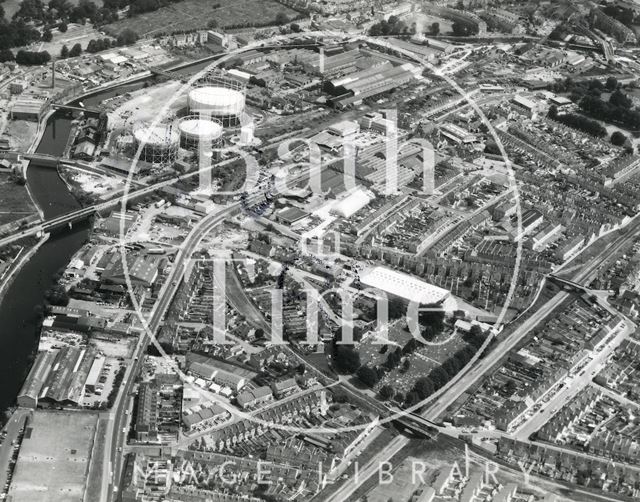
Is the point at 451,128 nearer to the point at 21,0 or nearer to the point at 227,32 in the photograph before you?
the point at 227,32

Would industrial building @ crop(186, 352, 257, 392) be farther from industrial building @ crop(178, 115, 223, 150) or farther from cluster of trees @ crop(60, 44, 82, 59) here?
cluster of trees @ crop(60, 44, 82, 59)

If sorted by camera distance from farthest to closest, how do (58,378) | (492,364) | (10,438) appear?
(492,364), (58,378), (10,438)

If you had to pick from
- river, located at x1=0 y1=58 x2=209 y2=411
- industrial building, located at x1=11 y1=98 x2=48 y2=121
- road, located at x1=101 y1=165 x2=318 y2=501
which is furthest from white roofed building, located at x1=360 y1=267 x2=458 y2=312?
industrial building, located at x1=11 y1=98 x2=48 y2=121

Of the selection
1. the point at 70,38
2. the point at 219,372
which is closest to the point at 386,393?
the point at 219,372

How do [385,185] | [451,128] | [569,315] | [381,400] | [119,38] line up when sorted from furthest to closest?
[119,38], [451,128], [385,185], [569,315], [381,400]

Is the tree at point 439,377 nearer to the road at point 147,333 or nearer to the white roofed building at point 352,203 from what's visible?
the road at point 147,333

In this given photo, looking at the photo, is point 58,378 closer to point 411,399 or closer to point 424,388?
point 411,399

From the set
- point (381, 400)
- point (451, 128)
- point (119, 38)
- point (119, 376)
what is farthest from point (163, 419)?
point (119, 38)

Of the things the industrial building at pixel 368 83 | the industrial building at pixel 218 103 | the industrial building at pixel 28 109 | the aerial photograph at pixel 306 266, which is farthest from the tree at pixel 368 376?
the industrial building at pixel 28 109
